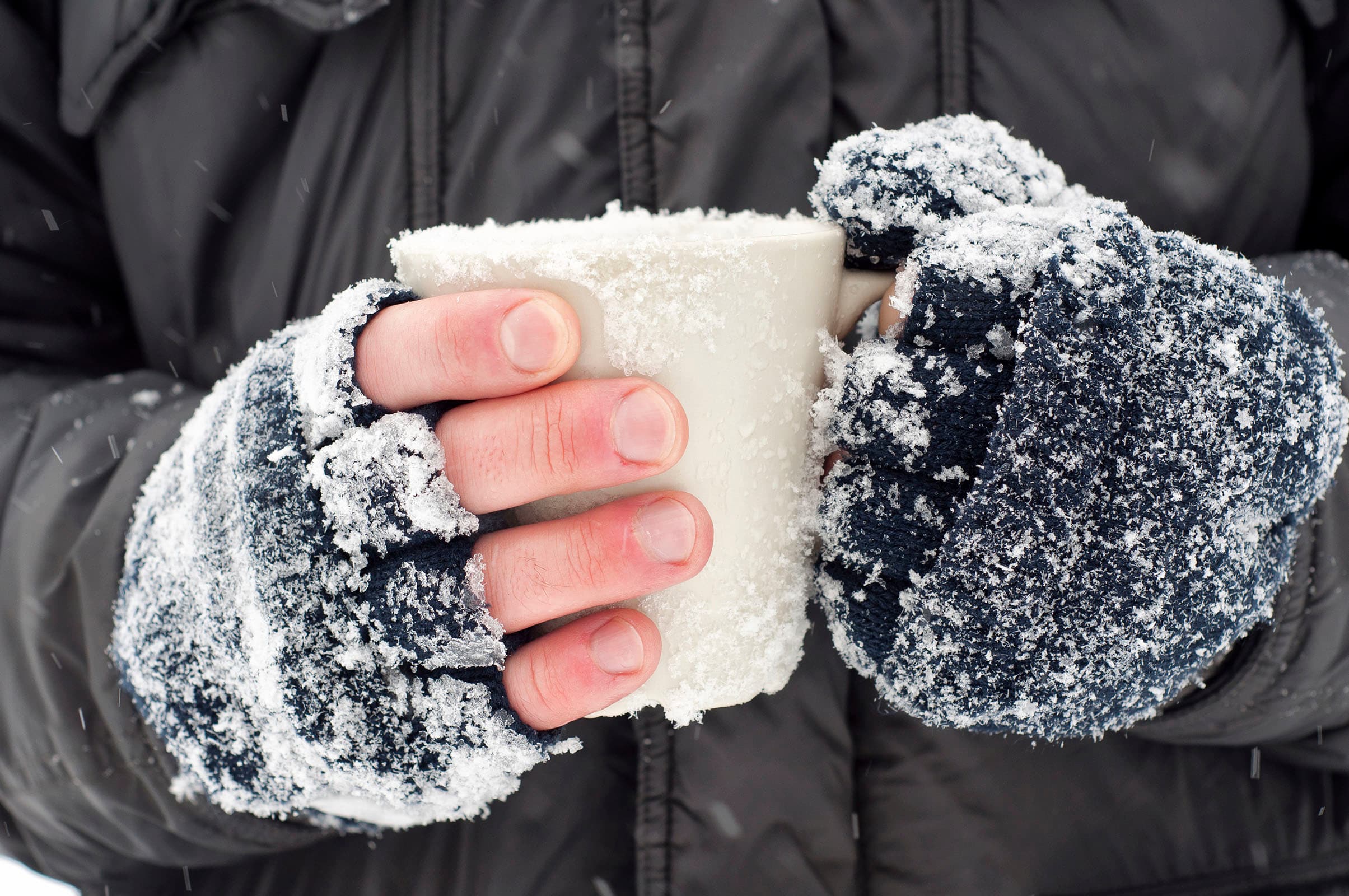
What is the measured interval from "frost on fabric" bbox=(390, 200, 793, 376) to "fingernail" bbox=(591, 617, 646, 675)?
212 mm

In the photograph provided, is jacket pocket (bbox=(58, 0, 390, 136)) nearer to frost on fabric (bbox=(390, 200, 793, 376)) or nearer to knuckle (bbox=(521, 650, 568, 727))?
frost on fabric (bbox=(390, 200, 793, 376))

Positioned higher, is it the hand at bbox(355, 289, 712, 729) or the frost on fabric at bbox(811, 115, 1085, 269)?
the frost on fabric at bbox(811, 115, 1085, 269)

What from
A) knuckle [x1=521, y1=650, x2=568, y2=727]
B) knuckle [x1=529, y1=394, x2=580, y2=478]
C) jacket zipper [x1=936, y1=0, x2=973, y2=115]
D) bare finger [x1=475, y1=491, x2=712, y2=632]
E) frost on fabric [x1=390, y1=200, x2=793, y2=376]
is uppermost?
jacket zipper [x1=936, y1=0, x2=973, y2=115]

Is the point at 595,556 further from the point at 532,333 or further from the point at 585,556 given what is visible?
the point at 532,333

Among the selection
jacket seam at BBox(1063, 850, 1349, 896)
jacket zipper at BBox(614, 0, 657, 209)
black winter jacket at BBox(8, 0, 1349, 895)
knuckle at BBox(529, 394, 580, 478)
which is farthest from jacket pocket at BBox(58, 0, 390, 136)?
jacket seam at BBox(1063, 850, 1349, 896)

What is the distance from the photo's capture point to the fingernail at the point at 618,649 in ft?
2.09

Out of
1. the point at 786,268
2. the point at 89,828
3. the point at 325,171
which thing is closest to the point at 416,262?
the point at 786,268

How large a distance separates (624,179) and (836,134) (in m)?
0.29

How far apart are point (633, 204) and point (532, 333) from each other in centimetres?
52

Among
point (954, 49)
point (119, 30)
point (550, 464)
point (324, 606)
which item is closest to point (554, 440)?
point (550, 464)

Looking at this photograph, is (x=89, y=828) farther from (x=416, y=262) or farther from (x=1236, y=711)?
(x=1236, y=711)

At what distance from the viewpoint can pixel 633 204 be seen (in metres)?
1.02

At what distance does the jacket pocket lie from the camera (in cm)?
94

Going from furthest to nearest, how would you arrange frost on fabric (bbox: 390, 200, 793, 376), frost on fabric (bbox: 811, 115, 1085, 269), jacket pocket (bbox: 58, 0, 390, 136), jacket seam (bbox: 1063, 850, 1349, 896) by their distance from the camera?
jacket seam (bbox: 1063, 850, 1349, 896) < jacket pocket (bbox: 58, 0, 390, 136) < frost on fabric (bbox: 811, 115, 1085, 269) < frost on fabric (bbox: 390, 200, 793, 376)
